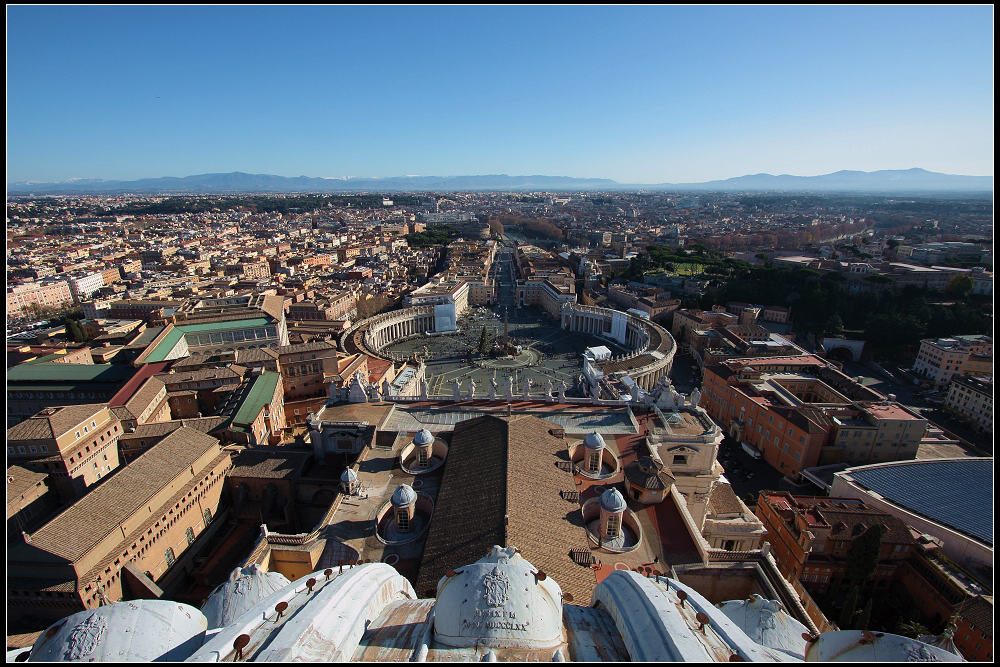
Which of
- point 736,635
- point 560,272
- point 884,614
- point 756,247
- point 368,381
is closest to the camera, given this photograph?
point 736,635

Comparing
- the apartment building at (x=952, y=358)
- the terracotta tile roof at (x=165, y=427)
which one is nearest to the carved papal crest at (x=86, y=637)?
the terracotta tile roof at (x=165, y=427)

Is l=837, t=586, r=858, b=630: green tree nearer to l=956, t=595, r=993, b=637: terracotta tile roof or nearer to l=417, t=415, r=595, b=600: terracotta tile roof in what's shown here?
l=956, t=595, r=993, b=637: terracotta tile roof

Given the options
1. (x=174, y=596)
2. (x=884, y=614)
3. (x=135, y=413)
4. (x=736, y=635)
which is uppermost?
(x=736, y=635)

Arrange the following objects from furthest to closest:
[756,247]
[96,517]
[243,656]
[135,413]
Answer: [756,247], [135,413], [96,517], [243,656]

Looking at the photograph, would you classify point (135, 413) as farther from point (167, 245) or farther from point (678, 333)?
point (167, 245)

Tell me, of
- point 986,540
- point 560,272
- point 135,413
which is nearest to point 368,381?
point 135,413
